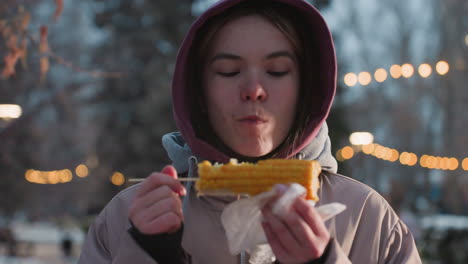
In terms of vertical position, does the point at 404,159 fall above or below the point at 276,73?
below

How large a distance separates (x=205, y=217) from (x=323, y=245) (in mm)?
575

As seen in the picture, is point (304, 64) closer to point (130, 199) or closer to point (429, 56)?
point (130, 199)

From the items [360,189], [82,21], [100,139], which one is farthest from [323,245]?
[82,21]

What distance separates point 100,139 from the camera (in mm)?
27094

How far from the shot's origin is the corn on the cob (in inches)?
84.1

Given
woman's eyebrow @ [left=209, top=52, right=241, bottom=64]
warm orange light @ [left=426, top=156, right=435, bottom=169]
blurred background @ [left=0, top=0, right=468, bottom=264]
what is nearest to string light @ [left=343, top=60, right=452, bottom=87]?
blurred background @ [left=0, top=0, right=468, bottom=264]

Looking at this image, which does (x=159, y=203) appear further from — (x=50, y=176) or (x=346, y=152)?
(x=50, y=176)

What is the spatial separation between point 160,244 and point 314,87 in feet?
3.04

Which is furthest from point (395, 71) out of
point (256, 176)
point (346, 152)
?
point (346, 152)

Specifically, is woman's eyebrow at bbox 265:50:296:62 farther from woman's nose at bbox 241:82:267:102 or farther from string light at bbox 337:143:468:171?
string light at bbox 337:143:468:171

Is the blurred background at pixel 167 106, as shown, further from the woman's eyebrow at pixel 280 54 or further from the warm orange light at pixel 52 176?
the woman's eyebrow at pixel 280 54

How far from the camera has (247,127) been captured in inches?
98.7

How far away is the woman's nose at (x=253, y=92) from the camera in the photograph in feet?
Result: 8.00

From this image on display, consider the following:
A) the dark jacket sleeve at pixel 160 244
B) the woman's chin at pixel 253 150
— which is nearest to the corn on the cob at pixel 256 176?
the dark jacket sleeve at pixel 160 244
